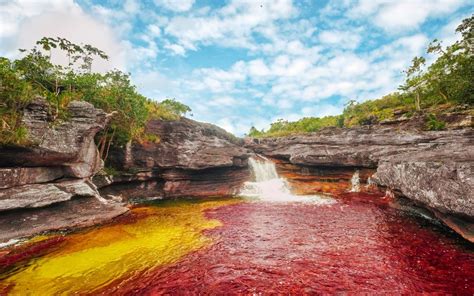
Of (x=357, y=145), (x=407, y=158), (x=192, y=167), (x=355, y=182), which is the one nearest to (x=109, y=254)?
(x=192, y=167)

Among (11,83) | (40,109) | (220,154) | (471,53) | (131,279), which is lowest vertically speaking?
(131,279)

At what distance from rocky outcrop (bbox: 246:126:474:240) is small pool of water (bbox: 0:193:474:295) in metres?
2.51

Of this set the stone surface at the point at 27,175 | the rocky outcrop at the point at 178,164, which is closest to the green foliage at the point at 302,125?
the rocky outcrop at the point at 178,164

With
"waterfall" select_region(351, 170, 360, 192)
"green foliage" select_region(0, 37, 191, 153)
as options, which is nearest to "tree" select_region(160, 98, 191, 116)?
"green foliage" select_region(0, 37, 191, 153)

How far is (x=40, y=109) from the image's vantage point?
714 inches

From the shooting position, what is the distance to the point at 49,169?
18766mm

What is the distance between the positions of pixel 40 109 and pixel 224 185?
2336cm

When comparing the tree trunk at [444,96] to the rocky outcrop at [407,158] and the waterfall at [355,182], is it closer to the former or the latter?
the rocky outcrop at [407,158]

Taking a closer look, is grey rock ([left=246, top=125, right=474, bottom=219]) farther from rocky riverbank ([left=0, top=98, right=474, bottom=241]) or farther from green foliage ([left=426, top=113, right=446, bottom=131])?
green foliage ([left=426, top=113, right=446, bottom=131])

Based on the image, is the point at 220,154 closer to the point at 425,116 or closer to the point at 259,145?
the point at 259,145

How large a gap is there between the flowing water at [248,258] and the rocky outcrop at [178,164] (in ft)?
35.8

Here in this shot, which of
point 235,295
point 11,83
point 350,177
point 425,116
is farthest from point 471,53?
point 11,83

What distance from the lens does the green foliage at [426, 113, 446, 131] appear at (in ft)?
93.4

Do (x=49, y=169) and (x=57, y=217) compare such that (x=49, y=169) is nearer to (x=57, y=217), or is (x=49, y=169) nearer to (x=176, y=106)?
(x=57, y=217)
